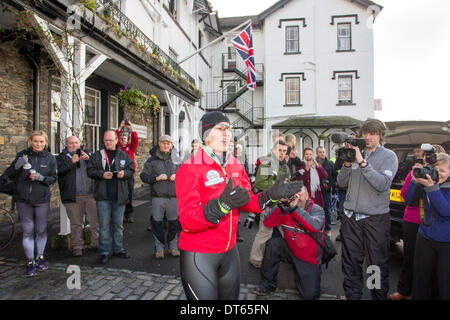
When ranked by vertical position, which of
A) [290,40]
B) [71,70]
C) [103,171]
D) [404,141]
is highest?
[290,40]

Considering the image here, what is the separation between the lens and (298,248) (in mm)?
3250

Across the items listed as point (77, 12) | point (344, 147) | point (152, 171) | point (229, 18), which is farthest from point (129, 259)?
point (229, 18)

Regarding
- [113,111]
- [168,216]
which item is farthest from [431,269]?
[113,111]

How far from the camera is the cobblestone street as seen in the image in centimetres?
309

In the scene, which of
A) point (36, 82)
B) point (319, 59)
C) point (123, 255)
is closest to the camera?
point (123, 255)

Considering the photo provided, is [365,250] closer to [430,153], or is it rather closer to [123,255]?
[430,153]

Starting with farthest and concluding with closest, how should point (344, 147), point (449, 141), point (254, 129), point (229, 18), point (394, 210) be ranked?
point (229, 18)
point (254, 129)
point (394, 210)
point (449, 141)
point (344, 147)

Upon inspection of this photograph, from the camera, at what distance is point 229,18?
22875 millimetres

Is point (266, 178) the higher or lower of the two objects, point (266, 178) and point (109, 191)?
the higher

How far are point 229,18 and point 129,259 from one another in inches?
916

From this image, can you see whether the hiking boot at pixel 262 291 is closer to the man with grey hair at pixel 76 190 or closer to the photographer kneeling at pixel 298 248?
the photographer kneeling at pixel 298 248

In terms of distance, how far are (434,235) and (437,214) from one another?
0.20 metres

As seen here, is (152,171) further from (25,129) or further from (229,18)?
(229,18)
